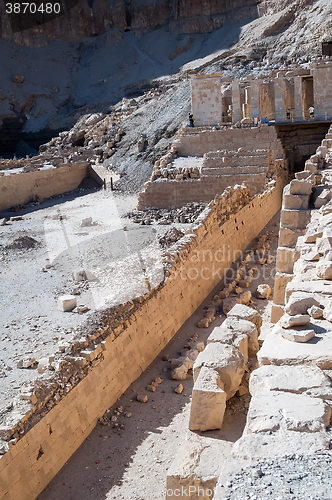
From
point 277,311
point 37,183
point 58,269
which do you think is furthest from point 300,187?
point 37,183

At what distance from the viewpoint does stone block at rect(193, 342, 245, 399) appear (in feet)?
13.7

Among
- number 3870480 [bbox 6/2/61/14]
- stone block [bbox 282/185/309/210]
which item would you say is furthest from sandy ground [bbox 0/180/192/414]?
number 3870480 [bbox 6/2/61/14]

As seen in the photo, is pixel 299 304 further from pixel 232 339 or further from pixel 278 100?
pixel 278 100

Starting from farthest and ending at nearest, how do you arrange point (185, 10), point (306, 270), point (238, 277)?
point (185, 10)
point (238, 277)
point (306, 270)

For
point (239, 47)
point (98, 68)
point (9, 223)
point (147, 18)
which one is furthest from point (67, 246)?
point (147, 18)

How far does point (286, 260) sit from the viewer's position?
6.32m

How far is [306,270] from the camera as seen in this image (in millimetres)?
4777

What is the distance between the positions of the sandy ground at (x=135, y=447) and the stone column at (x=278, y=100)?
52.6 ft

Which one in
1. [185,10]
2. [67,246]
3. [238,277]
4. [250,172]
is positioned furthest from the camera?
[185,10]

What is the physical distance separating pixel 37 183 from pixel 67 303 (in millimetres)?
13778

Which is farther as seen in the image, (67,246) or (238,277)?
(67,246)

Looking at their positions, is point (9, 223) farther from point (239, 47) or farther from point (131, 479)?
point (239, 47)

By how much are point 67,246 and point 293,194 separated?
775 centimetres

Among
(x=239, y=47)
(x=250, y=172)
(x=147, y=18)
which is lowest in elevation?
(x=250, y=172)
